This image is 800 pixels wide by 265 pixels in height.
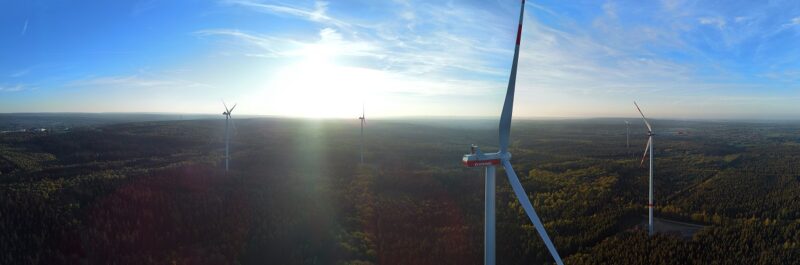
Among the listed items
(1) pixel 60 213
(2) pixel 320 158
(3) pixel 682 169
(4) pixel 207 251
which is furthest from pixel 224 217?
(3) pixel 682 169

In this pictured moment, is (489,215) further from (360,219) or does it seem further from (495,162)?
(360,219)

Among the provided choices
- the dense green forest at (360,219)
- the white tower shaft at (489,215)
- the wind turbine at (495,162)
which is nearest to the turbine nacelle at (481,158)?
the wind turbine at (495,162)

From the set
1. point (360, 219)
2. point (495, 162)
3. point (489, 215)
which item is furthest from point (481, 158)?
point (360, 219)

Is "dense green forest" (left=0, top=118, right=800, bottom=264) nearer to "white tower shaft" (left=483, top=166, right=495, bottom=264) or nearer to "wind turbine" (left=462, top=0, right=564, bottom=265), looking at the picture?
"white tower shaft" (left=483, top=166, right=495, bottom=264)

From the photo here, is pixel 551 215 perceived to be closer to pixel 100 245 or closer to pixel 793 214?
pixel 793 214

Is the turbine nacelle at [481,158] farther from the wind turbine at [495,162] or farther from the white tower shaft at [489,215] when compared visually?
the white tower shaft at [489,215]

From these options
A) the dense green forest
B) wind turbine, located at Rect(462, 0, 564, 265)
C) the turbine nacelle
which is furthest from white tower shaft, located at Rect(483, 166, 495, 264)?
the dense green forest

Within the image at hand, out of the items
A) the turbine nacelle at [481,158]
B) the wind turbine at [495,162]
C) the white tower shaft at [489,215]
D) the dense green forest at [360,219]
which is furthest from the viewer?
the dense green forest at [360,219]

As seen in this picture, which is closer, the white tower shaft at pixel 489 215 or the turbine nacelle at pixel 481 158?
the turbine nacelle at pixel 481 158

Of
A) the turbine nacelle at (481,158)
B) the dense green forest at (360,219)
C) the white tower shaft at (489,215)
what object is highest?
the turbine nacelle at (481,158)

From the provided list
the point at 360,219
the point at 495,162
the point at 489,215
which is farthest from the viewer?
the point at 360,219

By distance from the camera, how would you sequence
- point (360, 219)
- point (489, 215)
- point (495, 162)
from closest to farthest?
point (495, 162) < point (489, 215) < point (360, 219)
